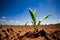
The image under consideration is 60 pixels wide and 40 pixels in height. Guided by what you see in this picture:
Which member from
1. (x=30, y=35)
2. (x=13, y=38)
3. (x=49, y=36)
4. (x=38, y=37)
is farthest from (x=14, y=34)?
(x=49, y=36)

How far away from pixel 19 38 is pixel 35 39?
11.4 inches

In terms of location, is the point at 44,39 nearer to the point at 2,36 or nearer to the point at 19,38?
the point at 19,38

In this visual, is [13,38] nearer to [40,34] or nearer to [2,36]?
[2,36]

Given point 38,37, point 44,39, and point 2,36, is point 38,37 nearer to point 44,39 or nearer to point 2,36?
point 44,39

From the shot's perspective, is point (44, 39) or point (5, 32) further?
point (5, 32)

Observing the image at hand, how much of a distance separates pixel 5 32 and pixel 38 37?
23.6 inches

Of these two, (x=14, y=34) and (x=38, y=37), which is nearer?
(x=38, y=37)

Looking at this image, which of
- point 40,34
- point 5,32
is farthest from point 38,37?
point 5,32

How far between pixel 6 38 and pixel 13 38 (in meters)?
0.12

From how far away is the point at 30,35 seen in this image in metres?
2.16

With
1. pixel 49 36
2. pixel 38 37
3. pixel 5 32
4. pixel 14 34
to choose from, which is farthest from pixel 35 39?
pixel 5 32

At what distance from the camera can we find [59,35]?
2109 mm

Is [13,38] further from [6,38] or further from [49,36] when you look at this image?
[49,36]

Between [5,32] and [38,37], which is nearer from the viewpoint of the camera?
[38,37]
